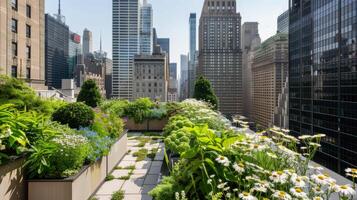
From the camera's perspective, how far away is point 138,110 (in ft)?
48.4

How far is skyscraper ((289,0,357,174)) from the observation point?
51.2 meters

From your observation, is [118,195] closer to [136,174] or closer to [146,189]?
[146,189]

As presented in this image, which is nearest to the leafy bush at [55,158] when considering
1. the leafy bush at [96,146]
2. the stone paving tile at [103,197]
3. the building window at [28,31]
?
the leafy bush at [96,146]

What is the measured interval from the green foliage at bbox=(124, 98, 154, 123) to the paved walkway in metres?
4.03

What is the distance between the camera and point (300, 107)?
2817 inches

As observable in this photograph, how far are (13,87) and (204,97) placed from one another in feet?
42.2

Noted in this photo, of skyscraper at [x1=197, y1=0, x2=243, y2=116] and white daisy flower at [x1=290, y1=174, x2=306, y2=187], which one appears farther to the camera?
skyscraper at [x1=197, y1=0, x2=243, y2=116]

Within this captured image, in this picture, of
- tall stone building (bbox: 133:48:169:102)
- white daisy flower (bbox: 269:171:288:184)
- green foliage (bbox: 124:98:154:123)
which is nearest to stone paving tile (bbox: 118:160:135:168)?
white daisy flower (bbox: 269:171:288:184)

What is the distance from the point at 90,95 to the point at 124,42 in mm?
177211

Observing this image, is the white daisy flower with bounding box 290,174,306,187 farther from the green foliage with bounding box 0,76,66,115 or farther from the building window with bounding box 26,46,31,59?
the building window with bounding box 26,46,31,59

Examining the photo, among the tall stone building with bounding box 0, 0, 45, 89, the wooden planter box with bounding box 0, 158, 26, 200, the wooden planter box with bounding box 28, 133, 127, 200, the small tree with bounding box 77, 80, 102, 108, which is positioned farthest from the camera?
the tall stone building with bounding box 0, 0, 45, 89

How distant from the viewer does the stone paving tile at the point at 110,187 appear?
5922mm

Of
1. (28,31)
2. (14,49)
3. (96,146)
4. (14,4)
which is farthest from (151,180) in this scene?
(28,31)

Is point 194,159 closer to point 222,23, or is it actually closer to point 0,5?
point 0,5
